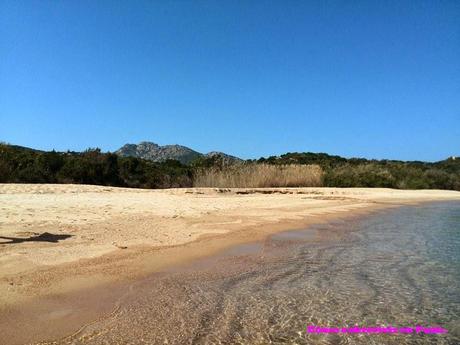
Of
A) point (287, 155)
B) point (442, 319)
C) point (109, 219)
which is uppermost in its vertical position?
point (287, 155)

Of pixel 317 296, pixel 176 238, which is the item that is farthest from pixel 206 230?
pixel 317 296

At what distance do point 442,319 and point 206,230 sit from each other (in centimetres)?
414

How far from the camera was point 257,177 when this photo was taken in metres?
18.5

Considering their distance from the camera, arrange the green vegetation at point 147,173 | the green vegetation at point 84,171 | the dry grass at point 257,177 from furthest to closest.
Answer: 1. the dry grass at point 257,177
2. the green vegetation at point 147,173
3. the green vegetation at point 84,171

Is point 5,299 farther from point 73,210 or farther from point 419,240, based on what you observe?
point 419,240

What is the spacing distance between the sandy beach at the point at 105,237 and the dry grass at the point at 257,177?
7337mm

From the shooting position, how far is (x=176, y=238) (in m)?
5.72

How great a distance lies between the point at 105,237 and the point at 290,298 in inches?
119

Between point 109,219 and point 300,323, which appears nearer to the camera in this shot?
point 300,323

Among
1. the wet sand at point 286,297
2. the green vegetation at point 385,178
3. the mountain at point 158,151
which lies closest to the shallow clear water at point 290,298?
the wet sand at point 286,297

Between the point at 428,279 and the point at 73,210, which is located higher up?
the point at 73,210

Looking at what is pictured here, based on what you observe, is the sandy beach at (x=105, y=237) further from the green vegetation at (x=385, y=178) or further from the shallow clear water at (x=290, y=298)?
→ the green vegetation at (x=385, y=178)

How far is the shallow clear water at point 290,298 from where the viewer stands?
100 inches

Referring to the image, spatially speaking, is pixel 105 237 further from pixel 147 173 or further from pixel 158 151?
pixel 158 151
